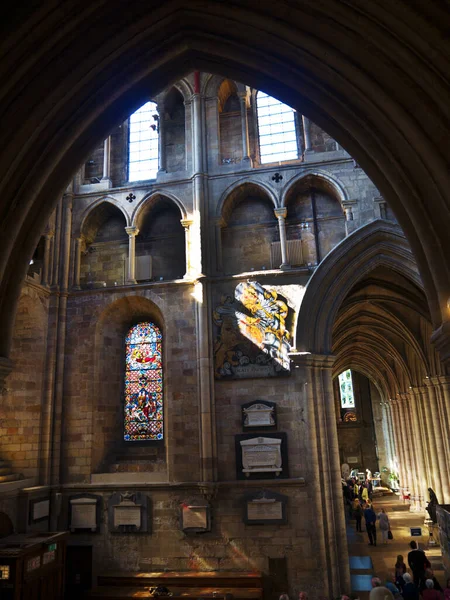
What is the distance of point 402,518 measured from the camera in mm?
20359

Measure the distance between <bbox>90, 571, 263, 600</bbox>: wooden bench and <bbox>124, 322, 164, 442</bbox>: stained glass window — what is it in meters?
3.48

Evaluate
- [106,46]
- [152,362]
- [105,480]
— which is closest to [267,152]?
[152,362]

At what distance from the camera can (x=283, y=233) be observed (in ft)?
46.2

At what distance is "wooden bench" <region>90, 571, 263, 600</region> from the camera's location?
1110cm

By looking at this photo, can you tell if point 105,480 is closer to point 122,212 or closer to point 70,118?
point 122,212

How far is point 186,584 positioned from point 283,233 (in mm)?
8558

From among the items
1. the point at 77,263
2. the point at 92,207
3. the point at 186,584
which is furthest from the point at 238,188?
the point at 186,584

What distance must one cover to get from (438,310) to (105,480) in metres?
9.98

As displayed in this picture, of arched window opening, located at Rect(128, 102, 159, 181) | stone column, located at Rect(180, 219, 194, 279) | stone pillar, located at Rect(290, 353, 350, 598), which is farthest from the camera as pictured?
arched window opening, located at Rect(128, 102, 159, 181)

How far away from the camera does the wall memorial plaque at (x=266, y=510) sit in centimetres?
1239

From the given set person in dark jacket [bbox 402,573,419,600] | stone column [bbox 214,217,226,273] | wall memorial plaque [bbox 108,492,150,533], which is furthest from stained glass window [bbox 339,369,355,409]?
person in dark jacket [bbox 402,573,419,600]

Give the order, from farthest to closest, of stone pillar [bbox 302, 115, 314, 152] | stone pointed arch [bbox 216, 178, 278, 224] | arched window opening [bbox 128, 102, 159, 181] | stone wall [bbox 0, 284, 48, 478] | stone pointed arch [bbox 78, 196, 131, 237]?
arched window opening [bbox 128, 102, 159, 181] → stone pointed arch [bbox 78, 196, 131, 237] → stone pillar [bbox 302, 115, 314, 152] → stone pointed arch [bbox 216, 178, 278, 224] → stone wall [bbox 0, 284, 48, 478]

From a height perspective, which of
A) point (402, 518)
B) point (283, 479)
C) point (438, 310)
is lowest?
point (402, 518)

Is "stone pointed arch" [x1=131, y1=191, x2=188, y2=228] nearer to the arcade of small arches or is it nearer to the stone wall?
the arcade of small arches
